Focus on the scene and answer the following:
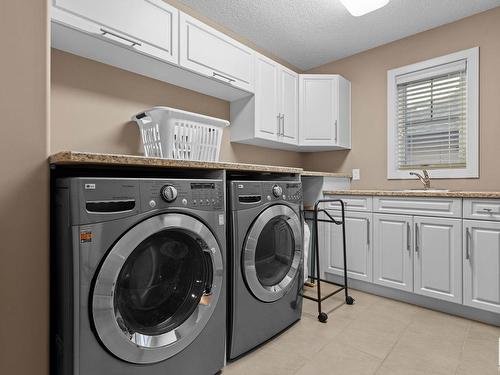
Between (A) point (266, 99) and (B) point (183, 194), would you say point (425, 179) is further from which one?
(B) point (183, 194)

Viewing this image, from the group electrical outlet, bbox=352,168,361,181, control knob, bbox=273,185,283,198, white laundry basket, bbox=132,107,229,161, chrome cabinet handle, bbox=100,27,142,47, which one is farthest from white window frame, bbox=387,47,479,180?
chrome cabinet handle, bbox=100,27,142,47

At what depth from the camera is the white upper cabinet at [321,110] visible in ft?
10.2

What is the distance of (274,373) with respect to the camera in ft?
4.78

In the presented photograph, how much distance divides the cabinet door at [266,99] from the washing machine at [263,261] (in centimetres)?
95

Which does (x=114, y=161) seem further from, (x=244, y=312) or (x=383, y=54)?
(x=383, y=54)

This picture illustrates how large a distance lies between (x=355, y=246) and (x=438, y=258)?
65 cm

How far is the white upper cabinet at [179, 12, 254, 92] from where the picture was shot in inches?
78.2

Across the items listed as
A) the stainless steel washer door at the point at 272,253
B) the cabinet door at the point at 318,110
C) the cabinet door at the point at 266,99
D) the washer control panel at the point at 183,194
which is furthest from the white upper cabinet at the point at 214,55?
the stainless steel washer door at the point at 272,253

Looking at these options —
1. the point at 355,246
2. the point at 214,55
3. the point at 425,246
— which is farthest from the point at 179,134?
the point at 425,246

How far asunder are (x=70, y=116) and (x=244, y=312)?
5.21 ft

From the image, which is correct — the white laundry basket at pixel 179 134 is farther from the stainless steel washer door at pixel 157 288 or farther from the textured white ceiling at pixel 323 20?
the textured white ceiling at pixel 323 20

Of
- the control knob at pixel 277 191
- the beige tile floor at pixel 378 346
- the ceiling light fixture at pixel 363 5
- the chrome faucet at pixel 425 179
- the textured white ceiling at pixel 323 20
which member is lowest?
the beige tile floor at pixel 378 346

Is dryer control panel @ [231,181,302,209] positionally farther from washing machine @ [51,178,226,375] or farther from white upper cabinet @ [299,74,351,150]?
white upper cabinet @ [299,74,351,150]

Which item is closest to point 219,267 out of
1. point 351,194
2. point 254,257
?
point 254,257
